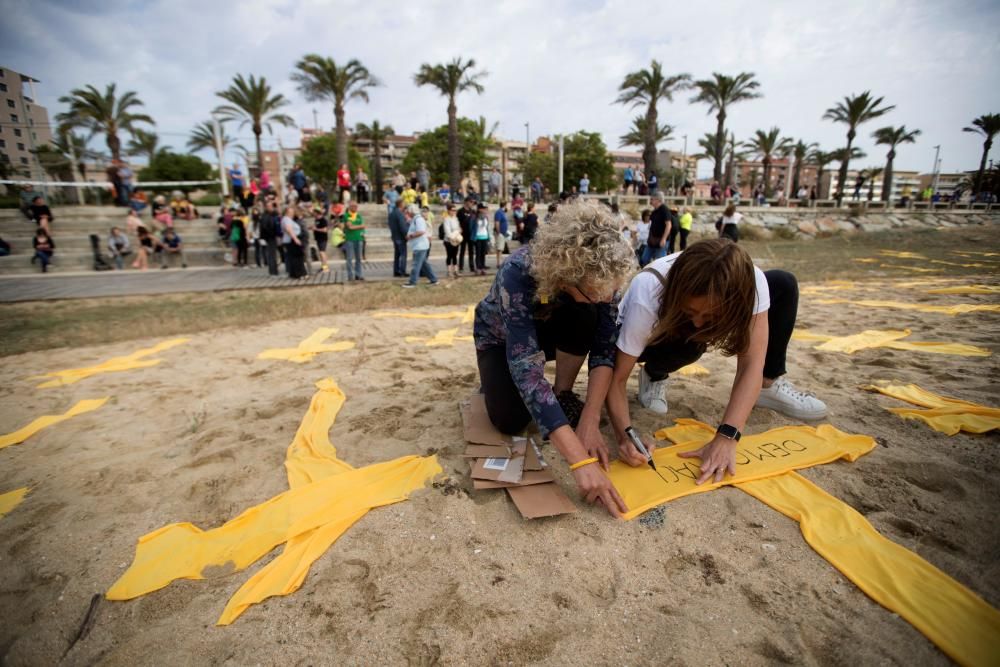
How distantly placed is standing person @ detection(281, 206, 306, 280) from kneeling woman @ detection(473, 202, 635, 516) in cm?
768

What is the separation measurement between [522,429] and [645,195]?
827 inches

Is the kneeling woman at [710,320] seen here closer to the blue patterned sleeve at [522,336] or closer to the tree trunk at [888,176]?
the blue patterned sleeve at [522,336]

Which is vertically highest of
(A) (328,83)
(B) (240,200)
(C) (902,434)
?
(A) (328,83)

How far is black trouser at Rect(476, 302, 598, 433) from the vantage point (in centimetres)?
214

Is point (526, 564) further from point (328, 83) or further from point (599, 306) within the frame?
point (328, 83)

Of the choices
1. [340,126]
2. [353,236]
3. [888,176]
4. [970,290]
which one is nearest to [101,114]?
[340,126]

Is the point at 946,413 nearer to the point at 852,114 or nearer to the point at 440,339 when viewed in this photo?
the point at 440,339

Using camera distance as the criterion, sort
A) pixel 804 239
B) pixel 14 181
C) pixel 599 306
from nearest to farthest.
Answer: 1. pixel 599 306
2. pixel 14 181
3. pixel 804 239

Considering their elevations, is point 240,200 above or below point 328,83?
below

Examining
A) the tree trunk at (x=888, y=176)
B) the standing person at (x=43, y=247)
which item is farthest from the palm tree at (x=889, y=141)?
the standing person at (x=43, y=247)

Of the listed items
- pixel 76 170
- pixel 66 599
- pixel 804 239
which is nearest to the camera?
pixel 66 599

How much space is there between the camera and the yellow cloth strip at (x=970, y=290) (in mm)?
5832

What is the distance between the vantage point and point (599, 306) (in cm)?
212

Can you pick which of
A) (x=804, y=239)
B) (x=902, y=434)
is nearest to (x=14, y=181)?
(x=902, y=434)
